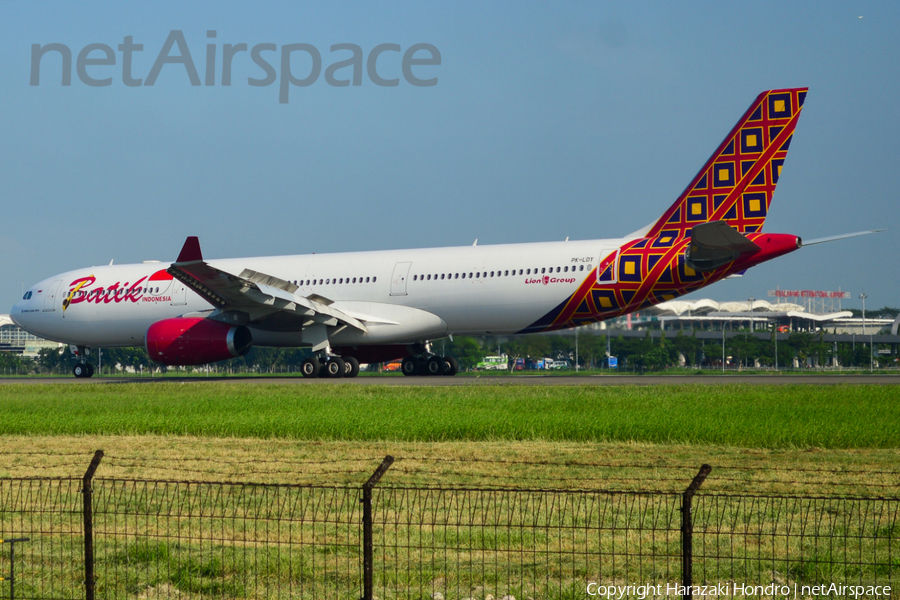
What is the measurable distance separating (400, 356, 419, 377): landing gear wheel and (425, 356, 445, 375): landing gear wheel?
1.38 feet

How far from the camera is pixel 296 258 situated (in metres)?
37.1

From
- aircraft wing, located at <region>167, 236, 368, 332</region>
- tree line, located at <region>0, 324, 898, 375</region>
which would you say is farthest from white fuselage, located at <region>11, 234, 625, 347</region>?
tree line, located at <region>0, 324, 898, 375</region>

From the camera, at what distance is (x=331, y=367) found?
1359 inches

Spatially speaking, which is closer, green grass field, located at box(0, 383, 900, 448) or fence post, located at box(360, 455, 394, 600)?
fence post, located at box(360, 455, 394, 600)

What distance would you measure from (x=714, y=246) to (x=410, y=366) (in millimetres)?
13296

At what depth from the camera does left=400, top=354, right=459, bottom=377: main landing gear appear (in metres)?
37.1

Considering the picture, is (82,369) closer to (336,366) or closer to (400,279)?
(336,366)

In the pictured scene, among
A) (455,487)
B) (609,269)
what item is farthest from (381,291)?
(455,487)

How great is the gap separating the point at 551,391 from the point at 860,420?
32.2 ft

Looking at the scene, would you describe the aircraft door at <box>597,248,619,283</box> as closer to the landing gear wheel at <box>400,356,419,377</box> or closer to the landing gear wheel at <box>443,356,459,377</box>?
the landing gear wheel at <box>443,356,459,377</box>

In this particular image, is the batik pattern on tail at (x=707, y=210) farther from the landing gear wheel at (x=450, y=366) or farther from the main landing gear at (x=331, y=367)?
the main landing gear at (x=331, y=367)

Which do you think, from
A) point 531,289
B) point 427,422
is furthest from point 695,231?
point 427,422

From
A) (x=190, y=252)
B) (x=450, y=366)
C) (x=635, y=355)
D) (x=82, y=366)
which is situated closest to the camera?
(x=190, y=252)

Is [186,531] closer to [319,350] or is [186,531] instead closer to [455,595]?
[455,595]
